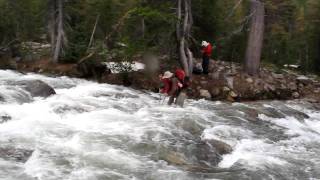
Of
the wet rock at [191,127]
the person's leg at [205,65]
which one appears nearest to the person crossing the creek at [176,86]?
the wet rock at [191,127]

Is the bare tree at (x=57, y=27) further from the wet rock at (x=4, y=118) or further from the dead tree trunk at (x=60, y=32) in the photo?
the wet rock at (x=4, y=118)

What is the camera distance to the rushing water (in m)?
10.0

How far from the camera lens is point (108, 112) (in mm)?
14344

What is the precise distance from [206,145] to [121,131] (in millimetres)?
2032

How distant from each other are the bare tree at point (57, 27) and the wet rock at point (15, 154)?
1224cm

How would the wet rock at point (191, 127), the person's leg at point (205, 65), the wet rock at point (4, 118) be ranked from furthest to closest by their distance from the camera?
the person's leg at point (205, 65) → the wet rock at point (191, 127) → the wet rock at point (4, 118)

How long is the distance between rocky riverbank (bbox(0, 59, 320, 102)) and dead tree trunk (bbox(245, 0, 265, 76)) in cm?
41

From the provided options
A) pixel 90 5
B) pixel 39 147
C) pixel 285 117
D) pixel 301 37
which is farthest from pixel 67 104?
pixel 301 37

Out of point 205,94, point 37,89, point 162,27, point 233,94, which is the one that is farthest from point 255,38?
point 37,89

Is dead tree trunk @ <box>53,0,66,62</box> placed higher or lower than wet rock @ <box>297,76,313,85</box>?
higher

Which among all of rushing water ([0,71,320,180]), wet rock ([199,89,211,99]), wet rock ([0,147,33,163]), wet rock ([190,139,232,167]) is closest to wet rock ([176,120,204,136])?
rushing water ([0,71,320,180])

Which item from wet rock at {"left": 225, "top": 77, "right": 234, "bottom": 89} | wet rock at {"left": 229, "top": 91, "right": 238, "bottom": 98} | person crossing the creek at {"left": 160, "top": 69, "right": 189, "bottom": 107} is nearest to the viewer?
person crossing the creek at {"left": 160, "top": 69, "right": 189, "bottom": 107}

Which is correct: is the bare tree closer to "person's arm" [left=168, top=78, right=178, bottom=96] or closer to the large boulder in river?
the large boulder in river

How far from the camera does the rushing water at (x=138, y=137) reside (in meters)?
10.0
